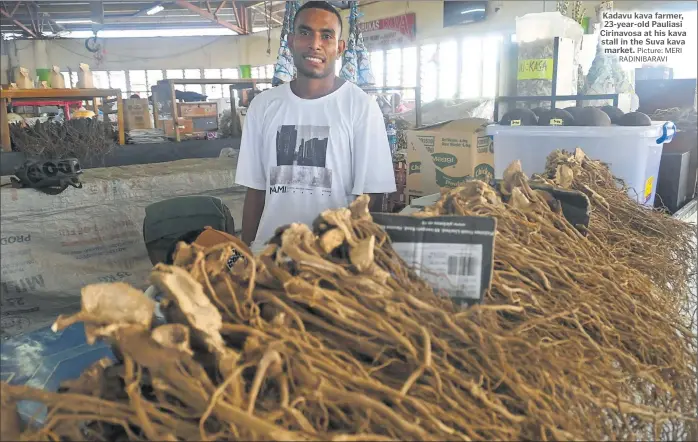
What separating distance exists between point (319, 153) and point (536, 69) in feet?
2.76

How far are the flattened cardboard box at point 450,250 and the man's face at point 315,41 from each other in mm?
790

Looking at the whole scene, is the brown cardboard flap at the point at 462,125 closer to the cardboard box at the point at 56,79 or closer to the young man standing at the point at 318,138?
the young man standing at the point at 318,138

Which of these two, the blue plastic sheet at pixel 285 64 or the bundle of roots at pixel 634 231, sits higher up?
the blue plastic sheet at pixel 285 64

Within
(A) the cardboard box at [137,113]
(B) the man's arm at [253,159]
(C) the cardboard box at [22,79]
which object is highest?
(C) the cardboard box at [22,79]

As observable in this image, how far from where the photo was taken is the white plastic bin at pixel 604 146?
129cm

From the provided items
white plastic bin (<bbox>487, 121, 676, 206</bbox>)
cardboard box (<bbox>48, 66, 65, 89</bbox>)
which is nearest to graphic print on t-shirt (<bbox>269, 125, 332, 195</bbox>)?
white plastic bin (<bbox>487, 121, 676, 206</bbox>)

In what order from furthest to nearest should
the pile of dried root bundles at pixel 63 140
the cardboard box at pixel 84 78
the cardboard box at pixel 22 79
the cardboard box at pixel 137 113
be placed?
the cardboard box at pixel 137 113 < the cardboard box at pixel 84 78 < the cardboard box at pixel 22 79 < the pile of dried root bundles at pixel 63 140

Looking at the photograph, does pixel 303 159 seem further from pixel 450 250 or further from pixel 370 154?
pixel 450 250

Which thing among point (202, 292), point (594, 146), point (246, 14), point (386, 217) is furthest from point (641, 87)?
point (246, 14)

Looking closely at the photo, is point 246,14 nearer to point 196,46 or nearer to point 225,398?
point 196,46

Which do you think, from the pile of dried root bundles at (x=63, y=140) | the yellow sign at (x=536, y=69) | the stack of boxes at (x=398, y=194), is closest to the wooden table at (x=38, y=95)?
the pile of dried root bundles at (x=63, y=140)

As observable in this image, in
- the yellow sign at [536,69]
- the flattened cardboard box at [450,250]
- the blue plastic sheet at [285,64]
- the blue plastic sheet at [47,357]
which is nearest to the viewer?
the flattened cardboard box at [450,250]

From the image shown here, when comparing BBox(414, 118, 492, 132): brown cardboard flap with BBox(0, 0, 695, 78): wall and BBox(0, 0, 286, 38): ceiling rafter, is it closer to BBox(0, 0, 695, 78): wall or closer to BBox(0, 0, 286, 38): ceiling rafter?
BBox(0, 0, 286, 38): ceiling rafter

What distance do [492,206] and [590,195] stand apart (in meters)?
0.41
